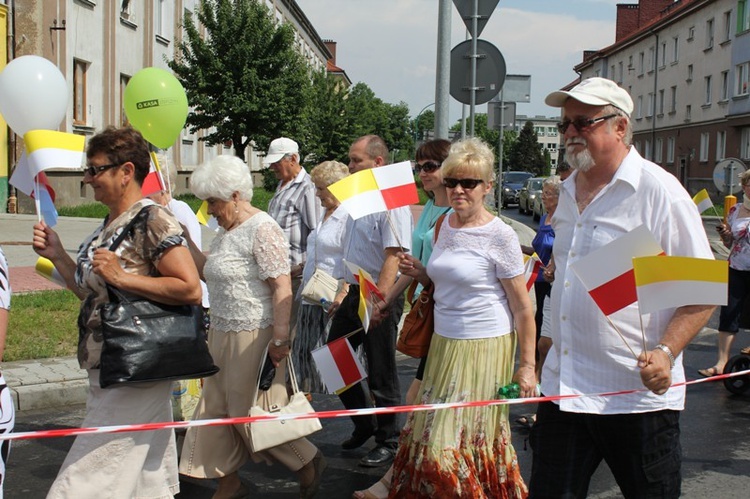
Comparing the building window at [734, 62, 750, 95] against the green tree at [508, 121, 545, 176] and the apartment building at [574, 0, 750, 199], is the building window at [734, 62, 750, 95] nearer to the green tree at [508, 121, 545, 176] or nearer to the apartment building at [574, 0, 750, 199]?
the apartment building at [574, 0, 750, 199]

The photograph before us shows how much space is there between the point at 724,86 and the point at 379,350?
4951cm

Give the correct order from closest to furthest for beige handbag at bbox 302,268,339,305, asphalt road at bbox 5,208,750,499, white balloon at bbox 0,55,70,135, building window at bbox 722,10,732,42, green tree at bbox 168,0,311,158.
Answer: white balloon at bbox 0,55,70,135, asphalt road at bbox 5,208,750,499, beige handbag at bbox 302,268,339,305, green tree at bbox 168,0,311,158, building window at bbox 722,10,732,42

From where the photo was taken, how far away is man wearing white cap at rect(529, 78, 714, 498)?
9.25 ft

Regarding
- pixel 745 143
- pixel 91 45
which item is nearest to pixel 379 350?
pixel 91 45

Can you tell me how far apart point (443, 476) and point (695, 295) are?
1.68 m

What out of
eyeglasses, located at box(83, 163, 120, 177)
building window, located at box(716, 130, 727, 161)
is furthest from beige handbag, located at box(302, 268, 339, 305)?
building window, located at box(716, 130, 727, 161)

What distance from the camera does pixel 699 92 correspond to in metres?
52.6

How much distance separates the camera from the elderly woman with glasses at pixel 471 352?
3.95 meters

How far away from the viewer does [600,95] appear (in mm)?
2898

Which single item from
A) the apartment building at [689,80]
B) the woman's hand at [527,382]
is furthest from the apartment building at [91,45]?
the apartment building at [689,80]

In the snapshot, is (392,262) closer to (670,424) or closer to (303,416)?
(303,416)

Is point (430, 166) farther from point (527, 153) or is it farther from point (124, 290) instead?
point (527, 153)

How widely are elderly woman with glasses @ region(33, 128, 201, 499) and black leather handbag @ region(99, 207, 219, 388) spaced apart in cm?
5

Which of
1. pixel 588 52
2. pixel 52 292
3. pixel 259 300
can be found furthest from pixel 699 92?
pixel 259 300
